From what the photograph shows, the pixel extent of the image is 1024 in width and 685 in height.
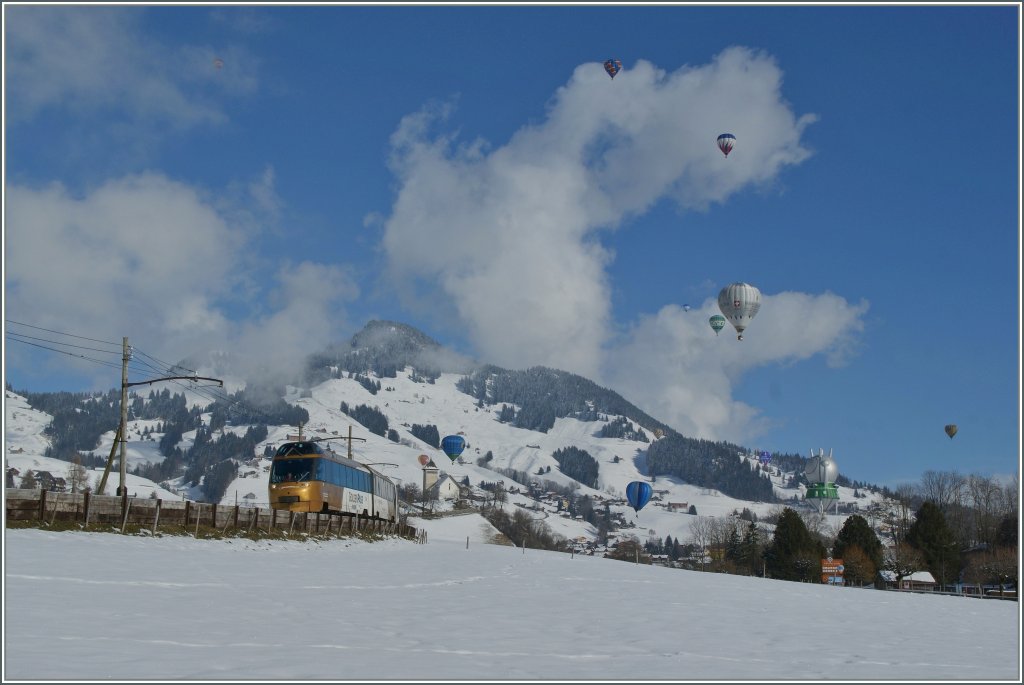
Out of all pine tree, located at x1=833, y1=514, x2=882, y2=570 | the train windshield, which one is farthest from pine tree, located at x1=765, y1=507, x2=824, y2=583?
the train windshield

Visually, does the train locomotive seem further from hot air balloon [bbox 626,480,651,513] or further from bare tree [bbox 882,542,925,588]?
bare tree [bbox 882,542,925,588]

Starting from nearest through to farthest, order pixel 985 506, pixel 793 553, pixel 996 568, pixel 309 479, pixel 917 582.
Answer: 1. pixel 309 479
2. pixel 996 568
3. pixel 917 582
4. pixel 793 553
5. pixel 985 506

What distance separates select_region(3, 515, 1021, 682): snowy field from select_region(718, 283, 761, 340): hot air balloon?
47177 millimetres

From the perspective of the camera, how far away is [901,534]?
131 m

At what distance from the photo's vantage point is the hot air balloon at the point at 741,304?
7462 centimetres

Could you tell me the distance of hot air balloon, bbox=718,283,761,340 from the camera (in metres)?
74.6

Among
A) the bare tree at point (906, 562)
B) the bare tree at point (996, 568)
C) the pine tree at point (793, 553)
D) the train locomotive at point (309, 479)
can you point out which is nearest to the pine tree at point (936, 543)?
the bare tree at point (906, 562)

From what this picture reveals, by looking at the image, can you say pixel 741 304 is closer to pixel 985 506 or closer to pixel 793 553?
pixel 793 553

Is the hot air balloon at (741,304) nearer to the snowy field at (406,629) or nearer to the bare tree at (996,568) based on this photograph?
the bare tree at (996,568)

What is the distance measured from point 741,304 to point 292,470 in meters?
41.3

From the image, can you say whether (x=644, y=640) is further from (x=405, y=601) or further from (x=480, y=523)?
(x=480, y=523)

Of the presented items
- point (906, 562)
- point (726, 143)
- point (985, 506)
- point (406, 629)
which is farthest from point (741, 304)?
point (985, 506)

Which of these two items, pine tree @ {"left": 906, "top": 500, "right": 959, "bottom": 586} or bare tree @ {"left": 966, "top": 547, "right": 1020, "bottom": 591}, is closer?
bare tree @ {"left": 966, "top": 547, "right": 1020, "bottom": 591}

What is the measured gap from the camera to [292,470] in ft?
175
